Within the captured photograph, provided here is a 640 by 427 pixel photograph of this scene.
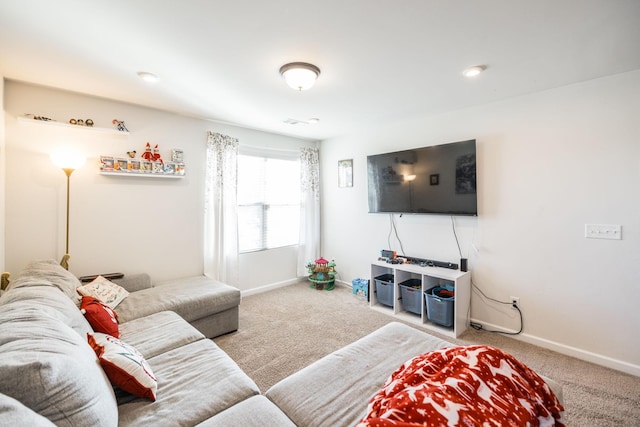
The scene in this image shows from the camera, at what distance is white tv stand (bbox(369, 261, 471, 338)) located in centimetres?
294

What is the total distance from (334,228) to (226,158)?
2044 millimetres

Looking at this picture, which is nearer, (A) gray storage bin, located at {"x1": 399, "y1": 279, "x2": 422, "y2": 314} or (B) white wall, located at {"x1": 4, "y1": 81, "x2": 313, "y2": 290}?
(B) white wall, located at {"x1": 4, "y1": 81, "x2": 313, "y2": 290}

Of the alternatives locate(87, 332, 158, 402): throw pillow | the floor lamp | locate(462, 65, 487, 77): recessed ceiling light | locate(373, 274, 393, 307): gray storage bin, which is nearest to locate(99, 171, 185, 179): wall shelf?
the floor lamp

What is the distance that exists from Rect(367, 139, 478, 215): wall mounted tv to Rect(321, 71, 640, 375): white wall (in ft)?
0.62

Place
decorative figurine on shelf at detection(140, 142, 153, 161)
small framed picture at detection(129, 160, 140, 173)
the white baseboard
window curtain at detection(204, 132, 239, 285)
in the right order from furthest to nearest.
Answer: window curtain at detection(204, 132, 239, 285)
decorative figurine on shelf at detection(140, 142, 153, 161)
small framed picture at detection(129, 160, 140, 173)
the white baseboard

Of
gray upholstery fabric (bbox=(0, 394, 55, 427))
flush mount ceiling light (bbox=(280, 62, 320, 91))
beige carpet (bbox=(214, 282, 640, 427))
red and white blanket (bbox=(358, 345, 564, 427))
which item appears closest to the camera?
gray upholstery fabric (bbox=(0, 394, 55, 427))

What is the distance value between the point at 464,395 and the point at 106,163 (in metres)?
3.49

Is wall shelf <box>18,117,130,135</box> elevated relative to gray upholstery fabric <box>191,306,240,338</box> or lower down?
elevated

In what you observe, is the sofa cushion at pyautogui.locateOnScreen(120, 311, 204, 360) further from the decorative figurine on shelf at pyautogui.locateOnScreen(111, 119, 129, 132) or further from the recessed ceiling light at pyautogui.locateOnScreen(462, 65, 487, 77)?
the recessed ceiling light at pyautogui.locateOnScreen(462, 65, 487, 77)

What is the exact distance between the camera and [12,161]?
2531 millimetres

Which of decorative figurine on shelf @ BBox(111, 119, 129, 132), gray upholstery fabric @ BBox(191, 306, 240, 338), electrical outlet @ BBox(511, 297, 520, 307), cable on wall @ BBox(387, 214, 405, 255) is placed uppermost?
decorative figurine on shelf @ BBox(111, 119, 129, 132)

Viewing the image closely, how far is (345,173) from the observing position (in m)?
4.54

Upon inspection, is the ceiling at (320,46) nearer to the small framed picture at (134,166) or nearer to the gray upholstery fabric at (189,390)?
the small framed picture at (134,166)

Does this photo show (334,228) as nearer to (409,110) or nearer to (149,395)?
(409,110)
